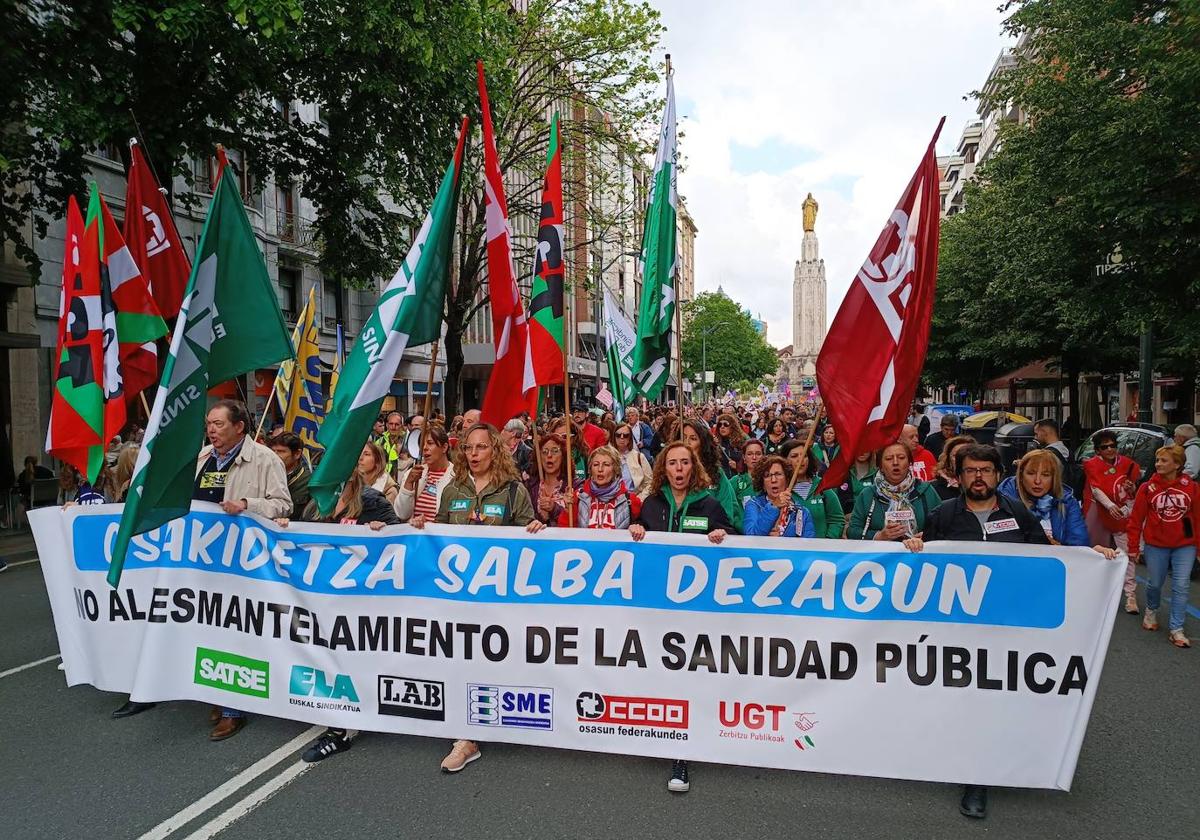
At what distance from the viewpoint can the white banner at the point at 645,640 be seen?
3.74 meters

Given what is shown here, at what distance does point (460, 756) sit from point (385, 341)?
2.32 m

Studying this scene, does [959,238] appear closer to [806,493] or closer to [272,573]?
[806,493]

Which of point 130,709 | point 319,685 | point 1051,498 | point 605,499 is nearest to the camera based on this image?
point 319,685

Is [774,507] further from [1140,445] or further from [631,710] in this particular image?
[1140,445]

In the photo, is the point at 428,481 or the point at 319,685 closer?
the point at 319,685

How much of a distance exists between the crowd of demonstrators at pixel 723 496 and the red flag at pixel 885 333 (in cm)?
20

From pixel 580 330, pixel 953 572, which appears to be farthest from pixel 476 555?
pixel 580 330

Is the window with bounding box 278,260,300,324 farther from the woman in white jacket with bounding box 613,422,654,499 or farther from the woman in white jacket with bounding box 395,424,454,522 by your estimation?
the woman in white jacket with bounding box 395,424,454,522

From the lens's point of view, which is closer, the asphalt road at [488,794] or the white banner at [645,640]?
the asphalt road at [488,794]

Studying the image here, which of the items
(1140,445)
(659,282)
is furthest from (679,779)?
(1140,445)

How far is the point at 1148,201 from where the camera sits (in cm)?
1100

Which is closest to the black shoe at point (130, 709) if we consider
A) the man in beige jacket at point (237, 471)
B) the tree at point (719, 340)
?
the man in beige jacket at point (237, 471)

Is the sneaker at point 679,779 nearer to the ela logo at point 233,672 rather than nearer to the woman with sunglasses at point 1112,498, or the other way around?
the ela logo at point 233,672

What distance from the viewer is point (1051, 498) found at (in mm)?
5449
